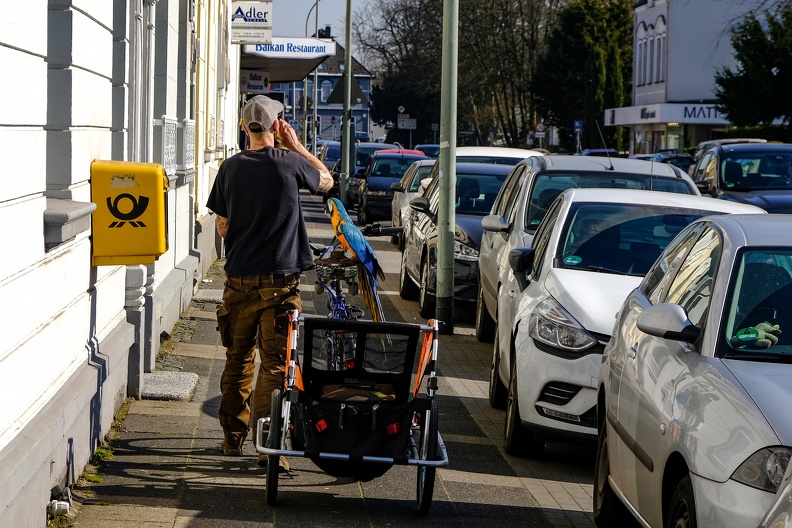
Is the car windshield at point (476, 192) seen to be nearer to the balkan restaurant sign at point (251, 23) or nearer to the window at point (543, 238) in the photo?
the window at point (543, 238)

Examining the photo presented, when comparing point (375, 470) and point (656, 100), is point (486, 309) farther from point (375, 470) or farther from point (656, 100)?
point (656, 100)

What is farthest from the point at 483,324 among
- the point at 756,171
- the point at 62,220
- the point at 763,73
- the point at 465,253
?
the point at 763,73

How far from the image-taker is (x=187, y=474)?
6770mm

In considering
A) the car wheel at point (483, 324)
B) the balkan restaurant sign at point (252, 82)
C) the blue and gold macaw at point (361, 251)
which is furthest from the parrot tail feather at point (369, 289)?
the balkan restaurant sign at point (252, 82)

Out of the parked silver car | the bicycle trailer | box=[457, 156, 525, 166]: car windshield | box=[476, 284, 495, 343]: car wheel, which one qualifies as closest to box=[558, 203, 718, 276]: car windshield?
the bicycle trailer

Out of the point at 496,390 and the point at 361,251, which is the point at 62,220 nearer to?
the point at 361,251

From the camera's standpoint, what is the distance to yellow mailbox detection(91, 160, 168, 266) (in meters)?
Answer: 7.05

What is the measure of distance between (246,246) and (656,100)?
63319mm

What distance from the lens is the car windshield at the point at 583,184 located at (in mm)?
11133

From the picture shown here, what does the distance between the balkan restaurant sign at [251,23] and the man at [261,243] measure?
17644mm

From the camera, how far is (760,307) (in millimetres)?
5039

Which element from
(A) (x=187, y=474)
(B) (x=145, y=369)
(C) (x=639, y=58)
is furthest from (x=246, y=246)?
(C) (x=639, y=58)

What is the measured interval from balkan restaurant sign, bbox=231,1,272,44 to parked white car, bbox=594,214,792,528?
1879 cm

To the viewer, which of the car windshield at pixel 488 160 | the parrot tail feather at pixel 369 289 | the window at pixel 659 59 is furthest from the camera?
the window at pixel 659 59
